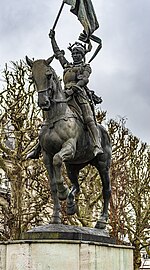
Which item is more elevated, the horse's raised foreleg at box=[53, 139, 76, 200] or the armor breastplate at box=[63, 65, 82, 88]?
the armor breastplate at box=[63, 65, 82, 88]

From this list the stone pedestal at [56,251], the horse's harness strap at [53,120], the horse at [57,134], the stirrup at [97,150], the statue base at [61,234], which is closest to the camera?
the stone pedestal at [56,251]

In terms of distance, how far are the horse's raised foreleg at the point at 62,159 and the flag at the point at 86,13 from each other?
3.17m

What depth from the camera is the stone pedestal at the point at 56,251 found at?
9828mm

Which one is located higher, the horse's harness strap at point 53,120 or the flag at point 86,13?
the flag at point 86,13

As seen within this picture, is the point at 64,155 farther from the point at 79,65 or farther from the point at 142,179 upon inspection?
the point at 142,179

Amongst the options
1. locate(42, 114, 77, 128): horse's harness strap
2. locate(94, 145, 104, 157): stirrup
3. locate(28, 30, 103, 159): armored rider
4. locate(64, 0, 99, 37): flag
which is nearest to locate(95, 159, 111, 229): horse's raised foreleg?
locate(28, 30, 103, 159): armored rider

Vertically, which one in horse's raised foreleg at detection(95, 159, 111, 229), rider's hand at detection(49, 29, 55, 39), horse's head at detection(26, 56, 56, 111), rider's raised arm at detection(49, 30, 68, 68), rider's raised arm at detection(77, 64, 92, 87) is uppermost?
rider's hand at detection(49, 29, 55, 39)

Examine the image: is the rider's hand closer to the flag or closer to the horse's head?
the flag

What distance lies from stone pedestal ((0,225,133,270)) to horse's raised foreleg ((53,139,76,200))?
0.68 m

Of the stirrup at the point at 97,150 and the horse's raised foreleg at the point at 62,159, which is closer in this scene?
the horse's raised foreleg at the point at 62,159

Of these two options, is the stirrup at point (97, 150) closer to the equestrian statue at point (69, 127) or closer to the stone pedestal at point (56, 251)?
the equestrian statue at point (69, 127)

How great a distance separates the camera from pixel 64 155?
10.7m

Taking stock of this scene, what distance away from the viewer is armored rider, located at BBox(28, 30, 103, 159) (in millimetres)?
11469

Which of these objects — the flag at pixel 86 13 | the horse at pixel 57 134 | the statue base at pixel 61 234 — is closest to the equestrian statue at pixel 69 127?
the horse at pixel 57 134
